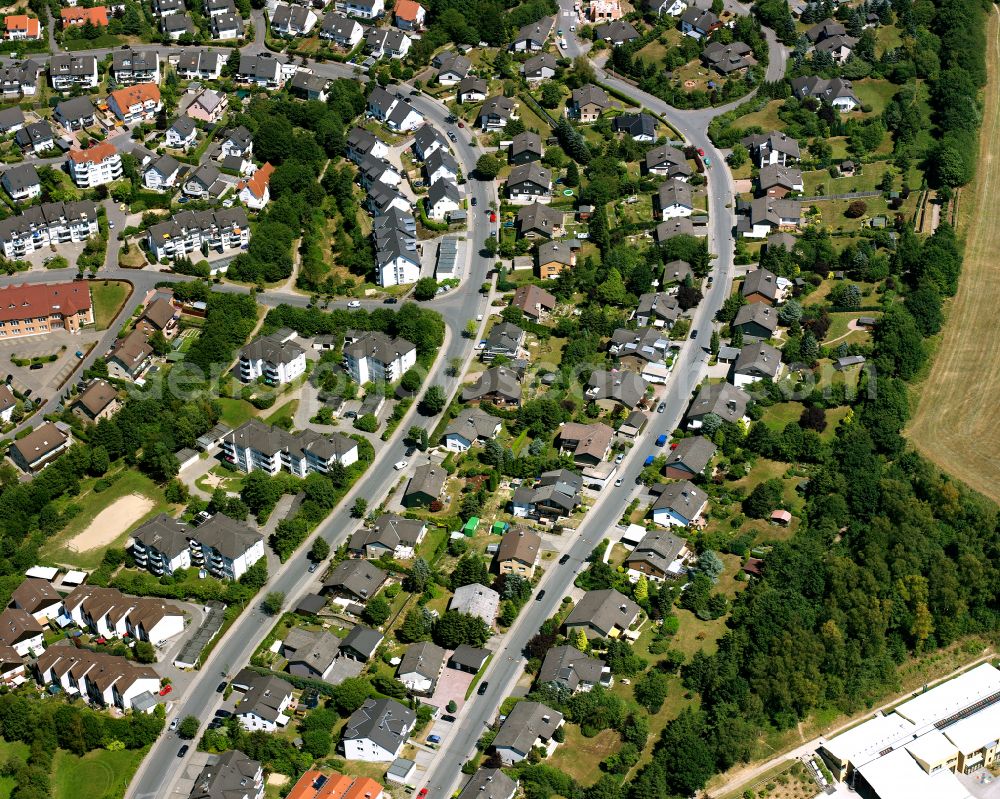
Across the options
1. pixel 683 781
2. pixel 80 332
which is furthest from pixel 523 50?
pixel 683 781

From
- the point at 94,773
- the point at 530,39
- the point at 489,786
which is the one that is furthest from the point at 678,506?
the point at 530,39

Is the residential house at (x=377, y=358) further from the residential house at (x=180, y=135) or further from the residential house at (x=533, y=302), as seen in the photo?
the residential house at (x=180, y=135)

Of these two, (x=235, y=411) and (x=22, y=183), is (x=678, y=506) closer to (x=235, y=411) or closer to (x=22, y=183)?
(x=235, y=411)

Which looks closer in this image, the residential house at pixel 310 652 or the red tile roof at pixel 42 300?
the residential house at pixel 310 652

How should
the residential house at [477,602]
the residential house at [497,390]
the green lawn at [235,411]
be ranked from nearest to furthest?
the residential house at [477,602] < the green lawn at [235,411] < the residential house at [497,390]

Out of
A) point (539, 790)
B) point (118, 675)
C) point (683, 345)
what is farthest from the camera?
point (683, 345)

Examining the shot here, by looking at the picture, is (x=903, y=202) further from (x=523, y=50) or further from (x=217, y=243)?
(x=217, y=243)

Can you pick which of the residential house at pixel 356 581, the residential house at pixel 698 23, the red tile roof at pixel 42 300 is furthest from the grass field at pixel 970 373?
the red tile roof at pixel 42 300

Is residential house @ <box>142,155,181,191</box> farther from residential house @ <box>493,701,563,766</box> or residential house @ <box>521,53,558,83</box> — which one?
residential house @ <box>493,701,563,766</box>
